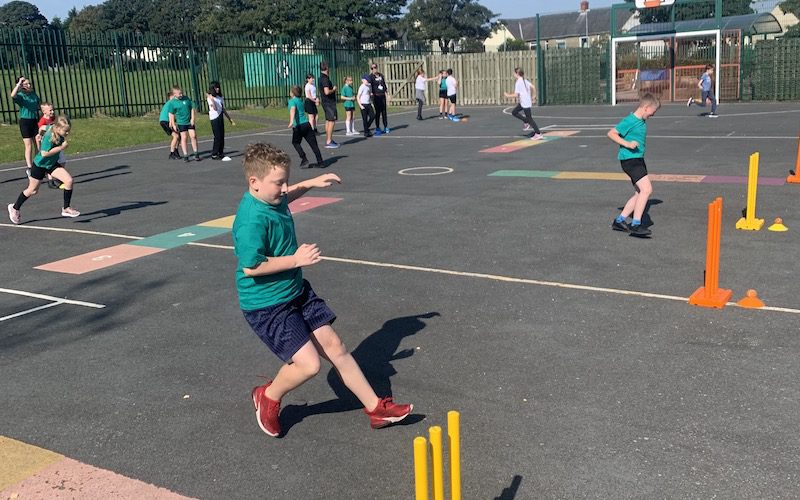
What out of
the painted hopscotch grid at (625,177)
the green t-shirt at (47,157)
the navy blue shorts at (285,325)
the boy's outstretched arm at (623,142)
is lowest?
the painted hopscotch grid at (625,177)

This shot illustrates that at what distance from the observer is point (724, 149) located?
16.5m

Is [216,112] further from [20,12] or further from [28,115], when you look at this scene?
[20,12]

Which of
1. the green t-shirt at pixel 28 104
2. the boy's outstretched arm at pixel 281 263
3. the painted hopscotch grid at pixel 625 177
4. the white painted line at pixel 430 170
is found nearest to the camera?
the boy's outstretched arm at pixel 281 263

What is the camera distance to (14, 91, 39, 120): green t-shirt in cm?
1530

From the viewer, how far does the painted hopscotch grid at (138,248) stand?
28.3ft

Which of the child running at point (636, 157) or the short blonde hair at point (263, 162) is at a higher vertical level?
the short blonde hair at point (263, 162)

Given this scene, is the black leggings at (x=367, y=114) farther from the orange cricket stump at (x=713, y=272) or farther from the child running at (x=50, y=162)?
the orange cricket stump at (x=713, y=272)

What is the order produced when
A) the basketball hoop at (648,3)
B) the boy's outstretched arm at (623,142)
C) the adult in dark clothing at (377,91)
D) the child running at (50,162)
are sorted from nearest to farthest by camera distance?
the boy's outstretched arm at (623,142), the child running at (50,162), the adult in dark clothing at (377,91), the basketball hoop at (648,3)

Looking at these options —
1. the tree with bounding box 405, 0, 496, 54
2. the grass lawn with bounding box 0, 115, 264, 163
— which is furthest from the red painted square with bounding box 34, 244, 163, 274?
the tree with bounding box 405, 0, 496, 54

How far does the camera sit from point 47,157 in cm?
1098

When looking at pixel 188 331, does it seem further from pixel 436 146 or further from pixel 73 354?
pixel 436 146

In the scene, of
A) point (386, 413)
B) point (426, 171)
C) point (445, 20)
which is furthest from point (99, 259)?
point (445, 20)

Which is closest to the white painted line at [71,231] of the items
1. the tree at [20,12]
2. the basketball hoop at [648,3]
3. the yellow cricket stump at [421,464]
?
the yellow cricket stump at [421,464]

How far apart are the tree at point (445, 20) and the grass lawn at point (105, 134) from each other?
5588cm
